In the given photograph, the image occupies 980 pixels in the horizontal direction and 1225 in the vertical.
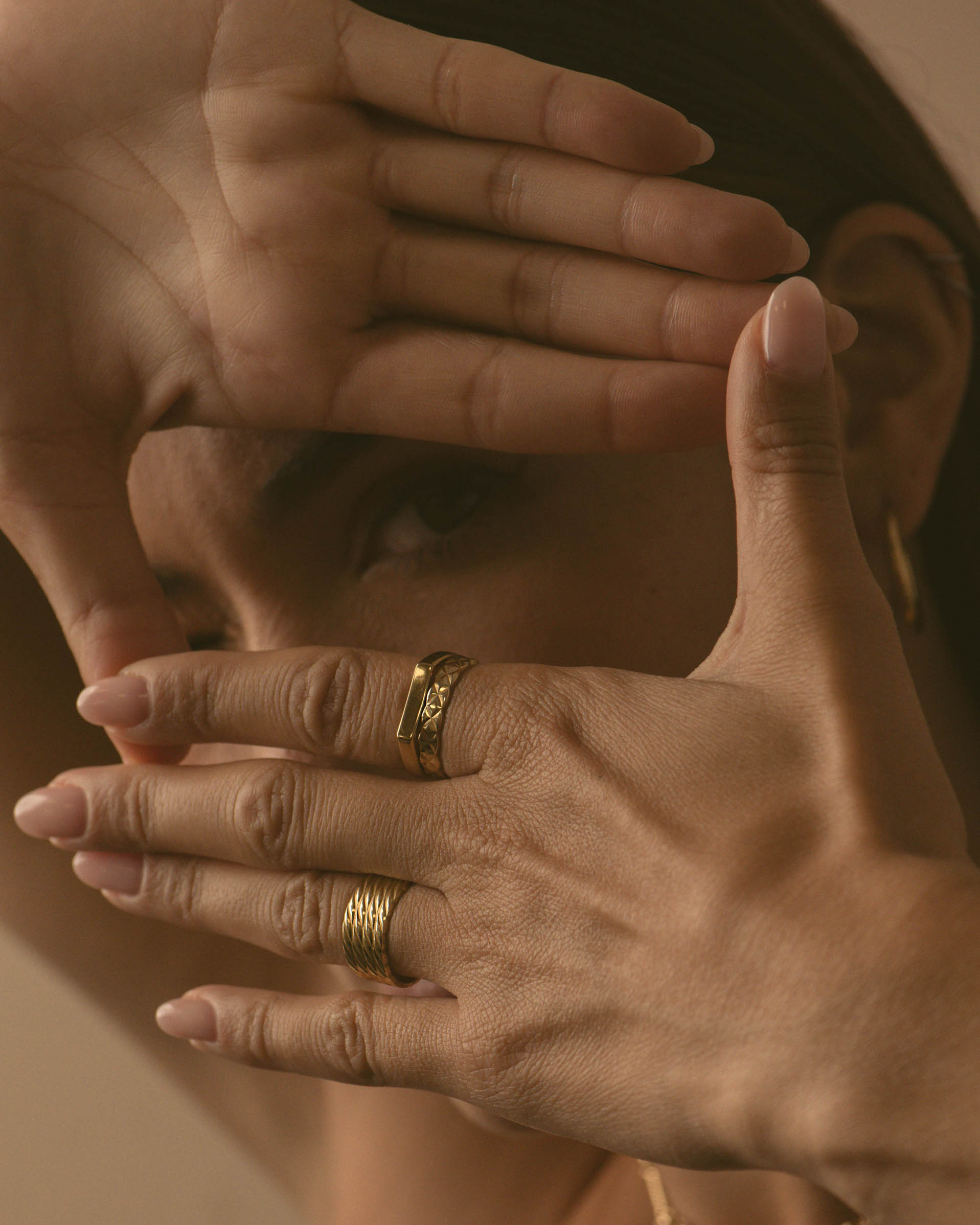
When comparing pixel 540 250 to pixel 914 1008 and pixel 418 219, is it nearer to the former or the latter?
pixel 418 219

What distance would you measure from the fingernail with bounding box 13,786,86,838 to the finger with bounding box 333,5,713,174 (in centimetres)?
46

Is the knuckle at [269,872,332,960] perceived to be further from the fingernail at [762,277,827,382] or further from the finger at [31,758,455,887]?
the fingernail at [762,277,827,382]

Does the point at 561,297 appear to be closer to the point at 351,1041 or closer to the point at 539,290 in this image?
the point at 539,290

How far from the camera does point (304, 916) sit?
64 cm

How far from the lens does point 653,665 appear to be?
771 millimetres

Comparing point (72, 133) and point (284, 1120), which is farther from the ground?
point (72, 133)

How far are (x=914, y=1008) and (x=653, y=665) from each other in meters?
0.36

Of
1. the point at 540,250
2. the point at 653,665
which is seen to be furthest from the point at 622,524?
the point at 540,250

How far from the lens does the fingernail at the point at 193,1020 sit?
69 cm

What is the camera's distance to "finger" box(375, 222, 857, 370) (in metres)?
0.60

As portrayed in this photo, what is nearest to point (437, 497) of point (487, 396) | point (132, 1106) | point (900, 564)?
point (487, 396)

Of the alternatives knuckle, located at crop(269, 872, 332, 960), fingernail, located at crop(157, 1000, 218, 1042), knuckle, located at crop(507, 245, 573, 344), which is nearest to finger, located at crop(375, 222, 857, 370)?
knuckle, located at crop(507, 245, 573, 344)

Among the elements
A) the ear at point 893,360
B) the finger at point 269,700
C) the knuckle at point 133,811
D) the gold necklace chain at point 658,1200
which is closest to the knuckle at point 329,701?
the finger at point 269,700

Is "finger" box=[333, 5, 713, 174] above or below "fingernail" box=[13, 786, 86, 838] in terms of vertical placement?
above
